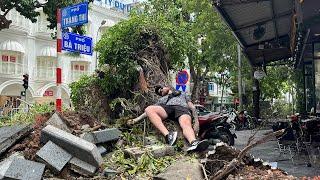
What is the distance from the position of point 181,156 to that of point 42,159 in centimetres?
189

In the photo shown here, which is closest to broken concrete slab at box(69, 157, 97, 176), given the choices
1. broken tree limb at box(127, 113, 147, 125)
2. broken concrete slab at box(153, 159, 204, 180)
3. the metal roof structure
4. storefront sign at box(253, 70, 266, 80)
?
broken concrete slab at box(153, 159, 204, 180)

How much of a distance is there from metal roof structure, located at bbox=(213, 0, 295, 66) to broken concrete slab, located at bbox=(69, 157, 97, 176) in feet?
14.8

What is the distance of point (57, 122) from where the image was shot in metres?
6.25

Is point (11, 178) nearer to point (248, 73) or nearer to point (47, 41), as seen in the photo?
point (248, 73)

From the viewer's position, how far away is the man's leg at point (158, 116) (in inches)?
250

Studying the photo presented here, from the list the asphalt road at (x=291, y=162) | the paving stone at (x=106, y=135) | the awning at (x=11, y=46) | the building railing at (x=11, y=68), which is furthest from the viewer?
the building railing at (x=11, y=68)

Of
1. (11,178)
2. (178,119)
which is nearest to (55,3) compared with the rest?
(178,119)

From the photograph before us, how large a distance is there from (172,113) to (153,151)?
1.17 m

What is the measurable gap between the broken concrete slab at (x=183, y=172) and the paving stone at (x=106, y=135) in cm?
138

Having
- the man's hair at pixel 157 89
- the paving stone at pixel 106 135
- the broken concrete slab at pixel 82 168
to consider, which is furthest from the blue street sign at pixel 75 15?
the broken concrete slab at pixel 82 168

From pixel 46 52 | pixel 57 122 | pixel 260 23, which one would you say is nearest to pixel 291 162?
pixel 260 23

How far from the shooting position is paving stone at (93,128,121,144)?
236 inches

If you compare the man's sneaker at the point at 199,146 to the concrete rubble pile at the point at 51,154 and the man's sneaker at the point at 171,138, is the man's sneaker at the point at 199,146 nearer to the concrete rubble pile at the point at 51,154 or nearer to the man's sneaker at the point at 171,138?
the man's sneaker at the point at 171,138

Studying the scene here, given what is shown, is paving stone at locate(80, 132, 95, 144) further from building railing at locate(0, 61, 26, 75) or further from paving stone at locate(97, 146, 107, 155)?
building railing at locate(0, 61, 26, 75)
